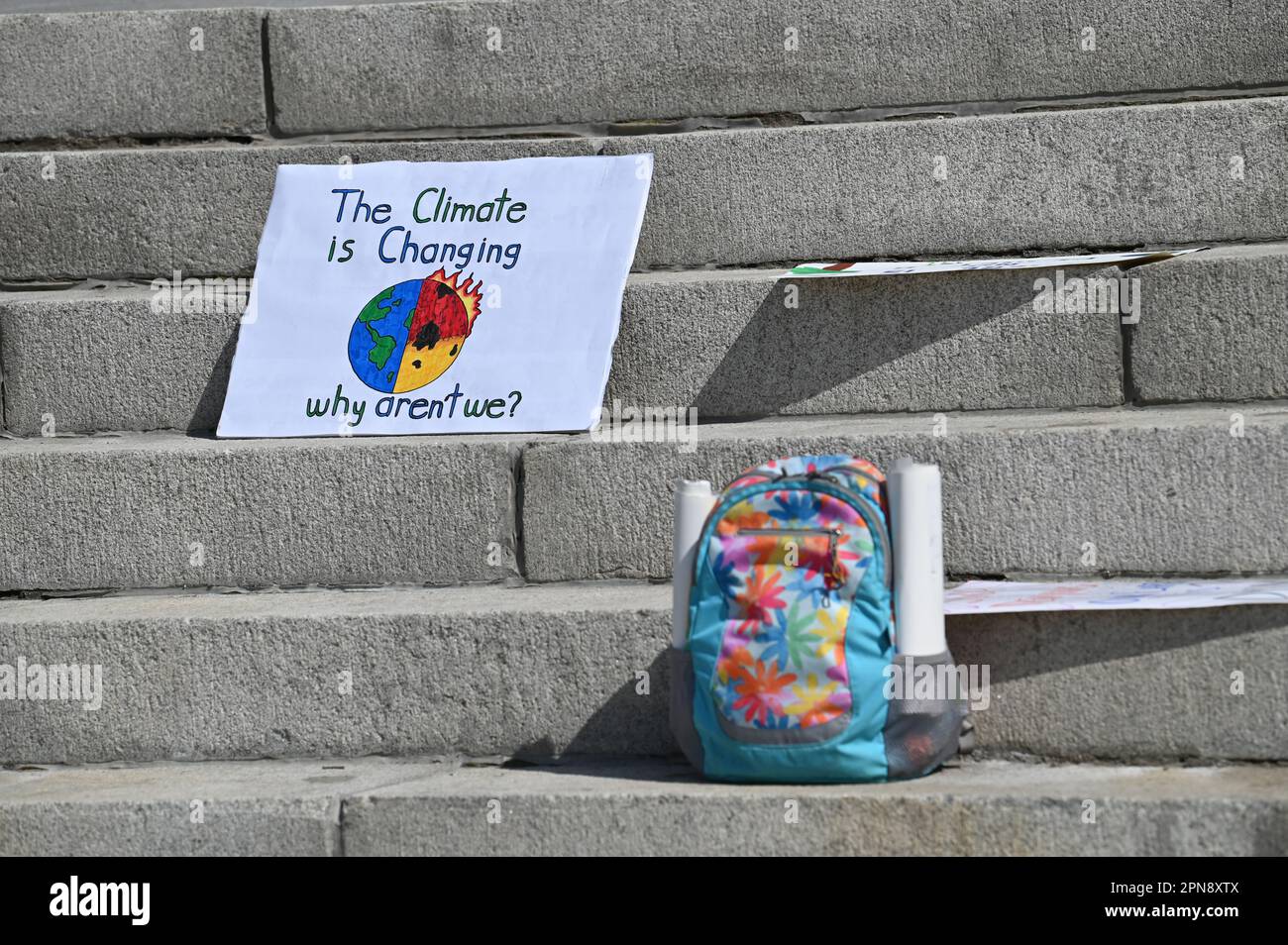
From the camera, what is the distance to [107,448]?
343 centimetres

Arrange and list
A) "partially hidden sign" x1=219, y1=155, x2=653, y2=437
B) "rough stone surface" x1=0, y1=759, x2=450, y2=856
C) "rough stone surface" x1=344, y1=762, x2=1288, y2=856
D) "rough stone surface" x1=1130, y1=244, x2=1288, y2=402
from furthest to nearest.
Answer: "partially hidden sign" x1=219, y1=155, x2=653, y2=437
"rough stone surface" x1=1130, y1=244, x2=1288, y2=402
"rough stone surface" x1=0, y1=759, x2=450, y2=856
"rough stone surface" x1=344, y1=762, x2=1288, y2=856

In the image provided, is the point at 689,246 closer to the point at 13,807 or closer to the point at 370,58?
the point at 370,58

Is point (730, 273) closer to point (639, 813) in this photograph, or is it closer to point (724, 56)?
point (724, 56)

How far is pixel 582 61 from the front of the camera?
4168 millimetres

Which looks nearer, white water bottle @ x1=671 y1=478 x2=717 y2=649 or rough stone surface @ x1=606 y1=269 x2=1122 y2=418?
white water bottle @ x1=671 y1=478 x2=717 y2=649

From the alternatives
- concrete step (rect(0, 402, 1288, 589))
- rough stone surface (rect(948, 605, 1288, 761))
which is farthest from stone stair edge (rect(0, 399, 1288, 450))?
rough stone surface (rect(948, 605, 1288, 761))

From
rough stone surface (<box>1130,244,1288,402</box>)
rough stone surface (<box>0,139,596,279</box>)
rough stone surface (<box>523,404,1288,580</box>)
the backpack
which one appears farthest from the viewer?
rough stone surface (<box>0,139,596,279</box>)

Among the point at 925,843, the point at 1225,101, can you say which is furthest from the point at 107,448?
the point at 1225,101

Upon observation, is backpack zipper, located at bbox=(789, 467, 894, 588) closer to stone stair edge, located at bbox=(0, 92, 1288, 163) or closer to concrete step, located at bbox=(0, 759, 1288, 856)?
concrete step, located at bbox=(0, 759, 1288, 856)

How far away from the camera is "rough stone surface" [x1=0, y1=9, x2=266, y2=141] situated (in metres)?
4.32

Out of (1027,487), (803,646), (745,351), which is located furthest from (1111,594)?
(745,351)

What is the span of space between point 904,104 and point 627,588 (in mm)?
1638

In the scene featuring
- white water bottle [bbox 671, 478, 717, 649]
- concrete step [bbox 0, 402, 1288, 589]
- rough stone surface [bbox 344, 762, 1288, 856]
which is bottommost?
rough stone surface [bbox 344, 762, 1288, 856]

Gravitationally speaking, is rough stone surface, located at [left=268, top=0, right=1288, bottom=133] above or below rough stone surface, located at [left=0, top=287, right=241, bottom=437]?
above
